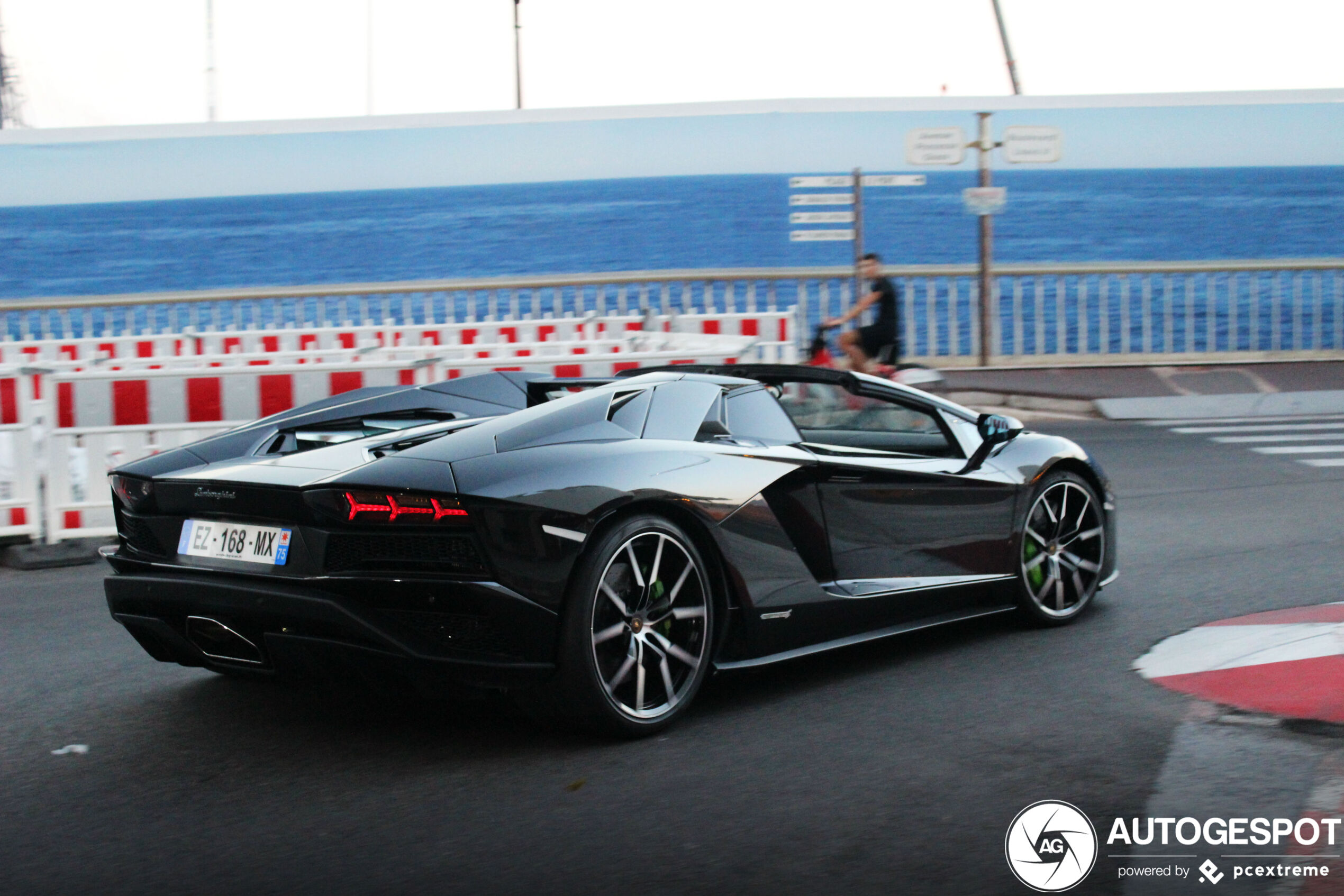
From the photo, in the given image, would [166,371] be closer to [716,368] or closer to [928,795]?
[716,368]

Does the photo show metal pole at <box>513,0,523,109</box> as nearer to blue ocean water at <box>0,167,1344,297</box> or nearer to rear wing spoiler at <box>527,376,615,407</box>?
blue ocean water at <box>0,167,1344,297</box>

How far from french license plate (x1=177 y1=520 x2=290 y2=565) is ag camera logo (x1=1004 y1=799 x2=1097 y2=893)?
2.06 meters

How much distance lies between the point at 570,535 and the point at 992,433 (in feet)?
7.51

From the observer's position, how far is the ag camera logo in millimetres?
3014

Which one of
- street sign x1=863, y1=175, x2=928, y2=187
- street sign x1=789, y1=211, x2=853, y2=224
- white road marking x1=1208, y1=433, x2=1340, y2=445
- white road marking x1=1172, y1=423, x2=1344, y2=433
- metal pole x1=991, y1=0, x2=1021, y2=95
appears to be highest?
metal pole x1=991, y1=0, x2=1021, y2=95

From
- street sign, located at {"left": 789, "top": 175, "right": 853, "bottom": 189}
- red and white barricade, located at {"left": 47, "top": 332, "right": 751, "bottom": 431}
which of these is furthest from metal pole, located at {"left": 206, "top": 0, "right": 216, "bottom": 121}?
red and white barricade, located at {"left": 47, "top": 332, "right": 751, "bottom": 431}

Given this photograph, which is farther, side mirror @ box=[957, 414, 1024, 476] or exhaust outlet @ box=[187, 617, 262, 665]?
side mirror @ box=[957, 414, 1024, 476]

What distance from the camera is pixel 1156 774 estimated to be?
3617mm

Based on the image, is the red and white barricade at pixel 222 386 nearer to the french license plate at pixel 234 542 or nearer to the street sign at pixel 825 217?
the french license plate at pixel 234 542

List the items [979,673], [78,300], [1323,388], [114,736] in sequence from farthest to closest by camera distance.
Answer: [78,300]
[1323,388]
[979,673]
[114,736]

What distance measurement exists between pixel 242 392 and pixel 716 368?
Result: 4.88 m

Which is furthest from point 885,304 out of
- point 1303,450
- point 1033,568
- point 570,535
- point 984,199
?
point 570,535

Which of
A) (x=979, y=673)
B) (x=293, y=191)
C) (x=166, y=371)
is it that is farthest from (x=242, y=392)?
(x=293, y=191)

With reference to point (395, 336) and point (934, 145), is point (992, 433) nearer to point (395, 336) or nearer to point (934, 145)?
point (395, 336)
